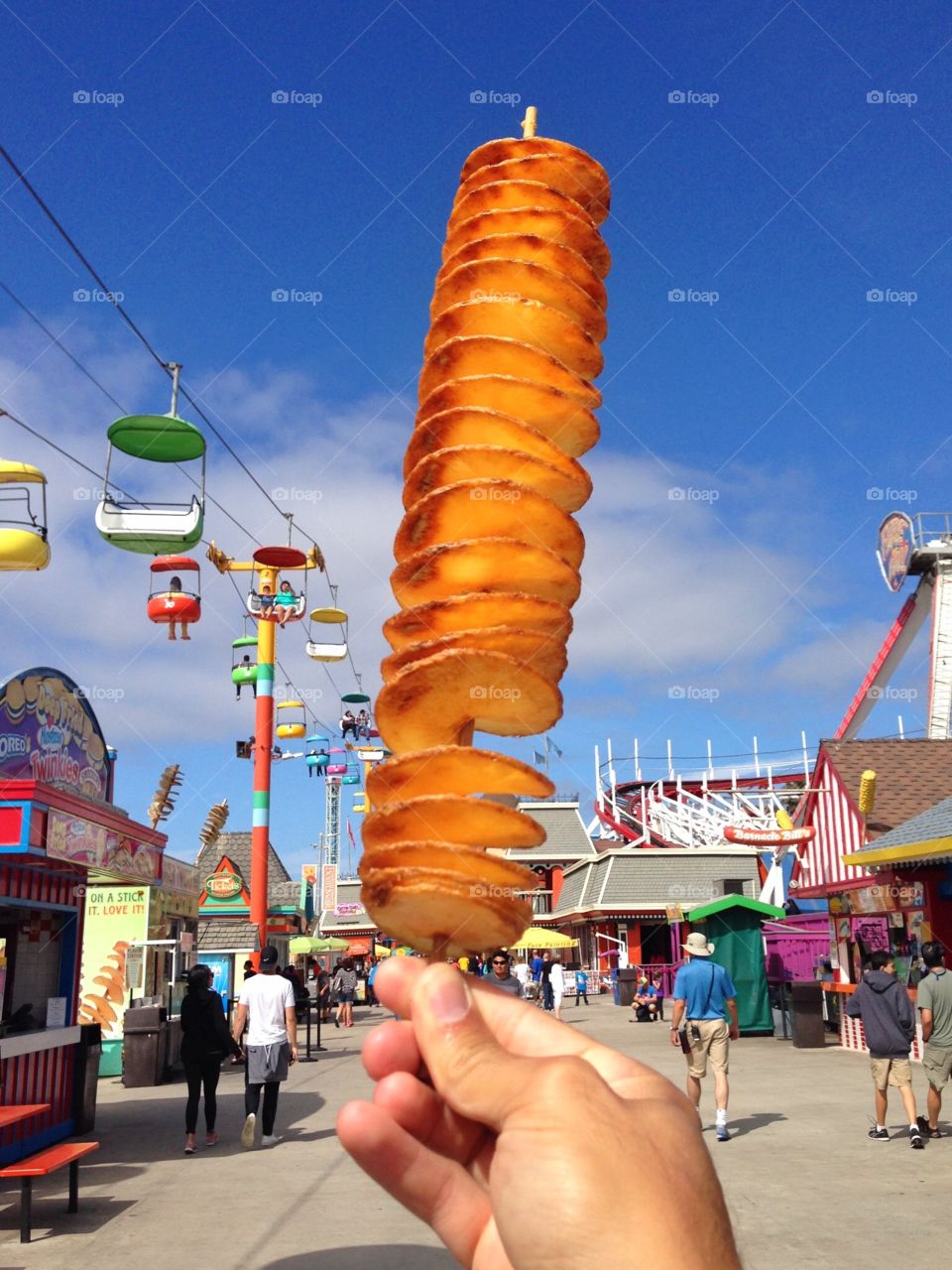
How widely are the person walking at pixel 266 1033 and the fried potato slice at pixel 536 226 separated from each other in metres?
9.56

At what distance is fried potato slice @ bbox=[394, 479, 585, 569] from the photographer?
2.00 m

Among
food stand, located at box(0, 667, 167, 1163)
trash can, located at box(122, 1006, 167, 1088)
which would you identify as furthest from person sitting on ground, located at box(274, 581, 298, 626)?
food stand, located at box(0, 667, 167, 1163)

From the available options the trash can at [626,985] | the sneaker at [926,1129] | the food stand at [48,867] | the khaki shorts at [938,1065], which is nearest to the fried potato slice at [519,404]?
the food stand at [48,867]

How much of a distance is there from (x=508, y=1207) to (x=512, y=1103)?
0.15 metres

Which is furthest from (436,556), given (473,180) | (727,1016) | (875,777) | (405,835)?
(875,777)

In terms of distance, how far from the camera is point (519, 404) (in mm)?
2115

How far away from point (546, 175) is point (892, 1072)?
1056cm

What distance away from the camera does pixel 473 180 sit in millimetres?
2441

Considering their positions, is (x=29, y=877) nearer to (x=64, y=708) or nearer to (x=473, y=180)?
(x=64, y=708)

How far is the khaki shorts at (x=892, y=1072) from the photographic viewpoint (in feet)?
34.2

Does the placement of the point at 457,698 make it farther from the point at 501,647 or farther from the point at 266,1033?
the point at 266,1033

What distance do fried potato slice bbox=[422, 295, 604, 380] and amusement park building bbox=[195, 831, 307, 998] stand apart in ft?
77.2
